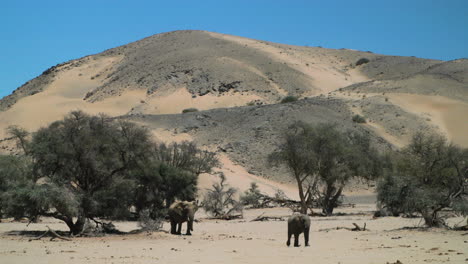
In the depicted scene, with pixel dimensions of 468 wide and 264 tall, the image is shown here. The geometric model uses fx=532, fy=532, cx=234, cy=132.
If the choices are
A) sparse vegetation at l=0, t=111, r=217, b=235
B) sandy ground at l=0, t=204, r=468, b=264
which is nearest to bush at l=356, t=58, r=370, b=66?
sandy ground at l=0, t=204, r=468, b=264

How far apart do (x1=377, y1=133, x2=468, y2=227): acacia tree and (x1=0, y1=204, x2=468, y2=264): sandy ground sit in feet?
3.80

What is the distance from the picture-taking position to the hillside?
64125mm

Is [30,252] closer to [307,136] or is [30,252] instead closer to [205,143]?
[307,136]

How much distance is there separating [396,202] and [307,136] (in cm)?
1254

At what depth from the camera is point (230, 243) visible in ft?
59.0

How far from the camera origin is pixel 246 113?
68.1 meters

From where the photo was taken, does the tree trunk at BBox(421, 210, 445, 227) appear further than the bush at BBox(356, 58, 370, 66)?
No

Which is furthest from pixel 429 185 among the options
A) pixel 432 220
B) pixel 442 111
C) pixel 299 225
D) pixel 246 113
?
pixel 442 111

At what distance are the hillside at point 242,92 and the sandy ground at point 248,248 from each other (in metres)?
33.6

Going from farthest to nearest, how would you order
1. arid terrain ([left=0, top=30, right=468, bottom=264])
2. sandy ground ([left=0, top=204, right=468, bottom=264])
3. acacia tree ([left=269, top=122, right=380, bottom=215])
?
acacia tree ([left=269, top=122, right=380, bottom=215])
arid terrain ([left=0, top=30, right=468, bottom=264])
sandy ground ([left=0, top=204, right=468, bottom=264])

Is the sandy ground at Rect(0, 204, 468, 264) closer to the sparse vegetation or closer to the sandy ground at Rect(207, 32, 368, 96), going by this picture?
the sparse vegetation

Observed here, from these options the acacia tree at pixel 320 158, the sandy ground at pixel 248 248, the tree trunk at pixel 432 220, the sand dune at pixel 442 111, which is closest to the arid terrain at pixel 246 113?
the sandy ground at pixel 248 248

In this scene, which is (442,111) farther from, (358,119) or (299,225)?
(299,225)

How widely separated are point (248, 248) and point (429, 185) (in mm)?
10338
